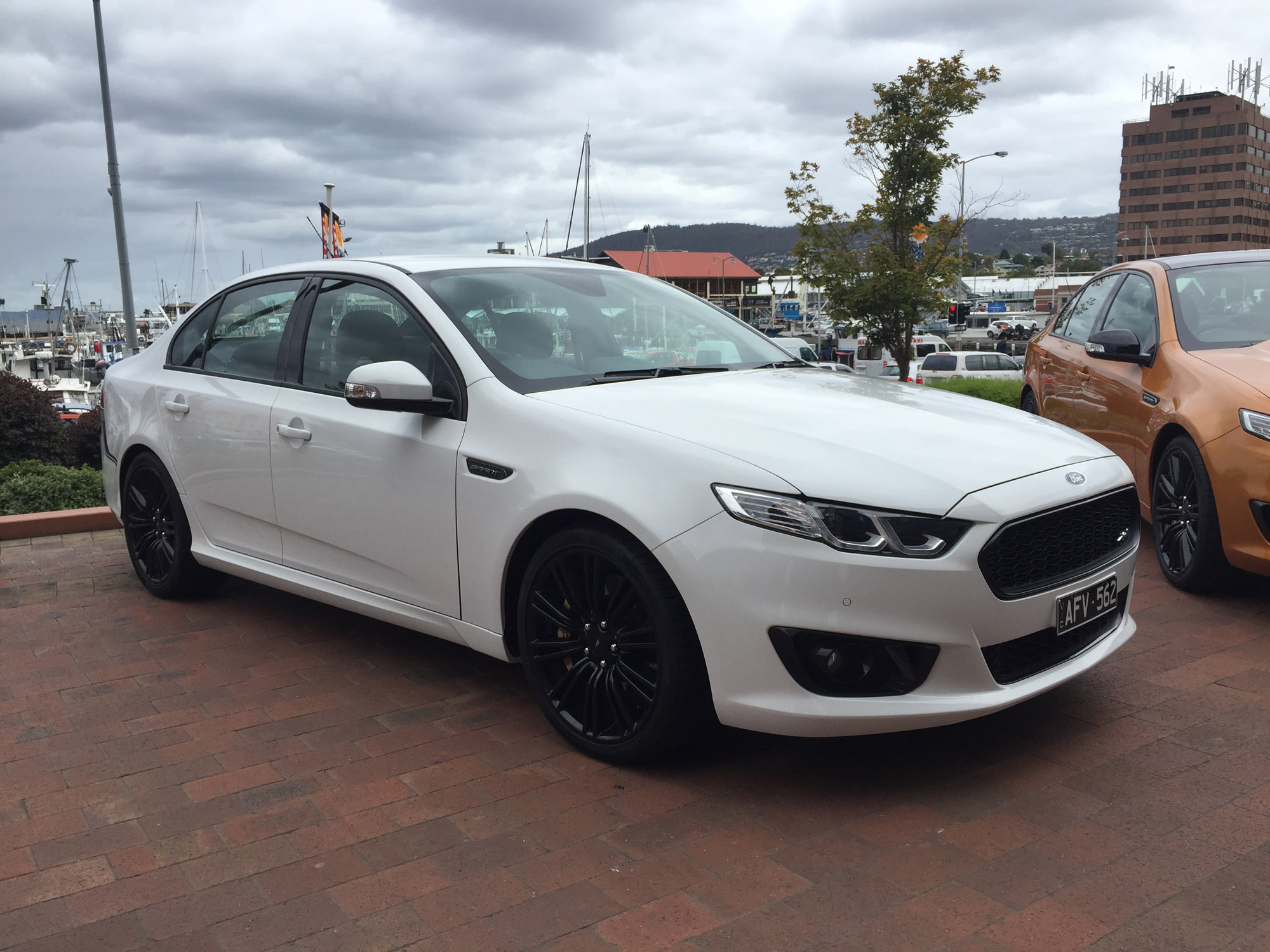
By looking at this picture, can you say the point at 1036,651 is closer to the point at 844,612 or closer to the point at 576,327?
the point at 844,612

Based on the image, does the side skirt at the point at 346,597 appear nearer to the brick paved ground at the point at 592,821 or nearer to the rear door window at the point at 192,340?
the brick paved ground at the point at 592,821

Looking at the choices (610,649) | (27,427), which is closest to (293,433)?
(610,649)

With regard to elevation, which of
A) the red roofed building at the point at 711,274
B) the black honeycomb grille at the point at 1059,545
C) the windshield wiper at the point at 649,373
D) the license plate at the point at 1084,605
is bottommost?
the license plate at the point at 1084,605

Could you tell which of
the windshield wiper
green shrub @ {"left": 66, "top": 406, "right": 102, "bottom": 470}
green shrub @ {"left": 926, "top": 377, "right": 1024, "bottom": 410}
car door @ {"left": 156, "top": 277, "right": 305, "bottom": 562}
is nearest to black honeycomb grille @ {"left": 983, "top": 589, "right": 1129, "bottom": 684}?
the windshield wiper

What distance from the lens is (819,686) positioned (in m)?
2.83

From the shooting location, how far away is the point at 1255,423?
14.3 ft

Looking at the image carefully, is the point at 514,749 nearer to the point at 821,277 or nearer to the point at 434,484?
the point at 434,484

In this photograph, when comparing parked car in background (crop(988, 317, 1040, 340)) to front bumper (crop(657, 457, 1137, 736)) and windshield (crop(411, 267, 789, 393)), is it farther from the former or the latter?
front bumper (crop(657, 457, 1137, 736))

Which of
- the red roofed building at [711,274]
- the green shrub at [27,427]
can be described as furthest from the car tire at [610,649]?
the red roofed building at [711,274]

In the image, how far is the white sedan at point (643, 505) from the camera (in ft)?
9.12

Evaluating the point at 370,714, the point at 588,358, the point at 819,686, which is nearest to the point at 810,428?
the point at 819,686

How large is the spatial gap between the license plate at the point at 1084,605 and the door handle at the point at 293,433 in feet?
8.87

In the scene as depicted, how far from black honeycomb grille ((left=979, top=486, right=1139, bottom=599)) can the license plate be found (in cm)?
6

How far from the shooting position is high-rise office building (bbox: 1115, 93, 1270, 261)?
121 meters
